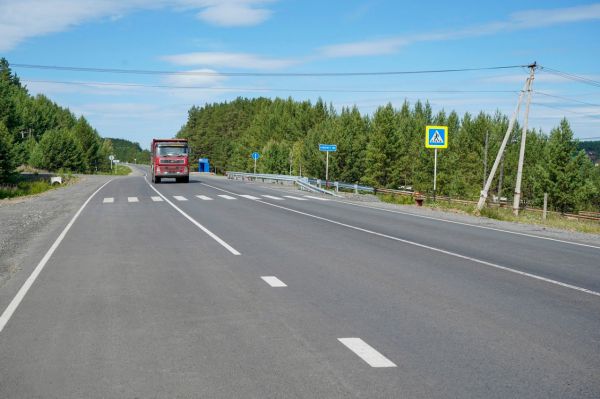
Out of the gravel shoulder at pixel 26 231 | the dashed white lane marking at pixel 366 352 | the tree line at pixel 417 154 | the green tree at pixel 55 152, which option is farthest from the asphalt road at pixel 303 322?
the green tree at pixel 55 152

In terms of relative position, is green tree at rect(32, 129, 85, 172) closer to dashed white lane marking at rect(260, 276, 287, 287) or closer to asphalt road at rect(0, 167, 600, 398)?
asphalt road at rect(0, 167, 600, 398)

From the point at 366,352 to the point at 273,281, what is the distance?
11.3ft

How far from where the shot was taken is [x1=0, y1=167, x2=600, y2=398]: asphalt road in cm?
421

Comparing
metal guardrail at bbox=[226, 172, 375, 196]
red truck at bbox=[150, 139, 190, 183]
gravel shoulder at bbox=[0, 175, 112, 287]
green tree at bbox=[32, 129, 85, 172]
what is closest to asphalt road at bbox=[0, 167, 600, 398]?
gravel shoulder at bbox=[0, 175, 112, 287]

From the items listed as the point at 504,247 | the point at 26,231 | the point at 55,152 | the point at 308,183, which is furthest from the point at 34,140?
the point at 504,247

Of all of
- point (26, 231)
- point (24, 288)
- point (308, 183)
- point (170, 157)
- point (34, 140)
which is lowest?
point (26, 231)

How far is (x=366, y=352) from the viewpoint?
15.9 ft

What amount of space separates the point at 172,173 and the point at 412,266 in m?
36.5

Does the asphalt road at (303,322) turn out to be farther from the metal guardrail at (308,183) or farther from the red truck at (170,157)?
the red truck at (170,157)

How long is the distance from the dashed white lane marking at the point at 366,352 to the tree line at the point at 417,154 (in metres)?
56.2

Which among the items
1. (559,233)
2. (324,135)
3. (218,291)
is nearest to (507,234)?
(559,233)

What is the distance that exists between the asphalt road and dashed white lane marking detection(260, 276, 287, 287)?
0.03 m

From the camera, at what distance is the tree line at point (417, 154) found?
66.8m

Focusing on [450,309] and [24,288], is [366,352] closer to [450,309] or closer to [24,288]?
[450,309]
